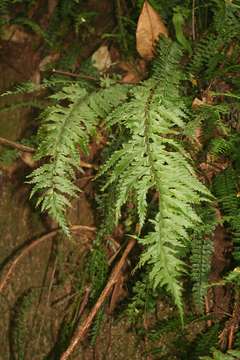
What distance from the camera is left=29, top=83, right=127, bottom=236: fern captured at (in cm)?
139

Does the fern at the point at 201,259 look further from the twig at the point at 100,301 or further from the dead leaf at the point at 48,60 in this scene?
the dead leaf at the point at 48,60

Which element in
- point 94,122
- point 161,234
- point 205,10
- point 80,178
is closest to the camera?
point 161,234

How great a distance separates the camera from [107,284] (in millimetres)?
1956

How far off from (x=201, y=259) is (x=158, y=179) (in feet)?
2.10

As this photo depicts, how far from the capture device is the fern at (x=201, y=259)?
Result: 1679 mm

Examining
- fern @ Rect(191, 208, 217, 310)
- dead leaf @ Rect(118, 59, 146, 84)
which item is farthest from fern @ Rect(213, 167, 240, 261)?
dead leaf @ Rect(118, 59, 146, 84)

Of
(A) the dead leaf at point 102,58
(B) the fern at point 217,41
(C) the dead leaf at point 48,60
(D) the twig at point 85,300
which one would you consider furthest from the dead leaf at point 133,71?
(D) the twig at point 85,300

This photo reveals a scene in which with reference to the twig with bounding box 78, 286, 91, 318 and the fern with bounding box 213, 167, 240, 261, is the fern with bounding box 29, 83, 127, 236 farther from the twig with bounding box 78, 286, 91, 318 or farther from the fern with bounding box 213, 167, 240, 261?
the twig with bounding box 78, 286, 91, 318

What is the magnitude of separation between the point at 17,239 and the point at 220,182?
56.9 inches

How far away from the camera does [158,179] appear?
120cm

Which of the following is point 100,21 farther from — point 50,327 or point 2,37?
point 50,327

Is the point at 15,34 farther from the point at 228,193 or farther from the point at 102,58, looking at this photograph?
the point at 228,193

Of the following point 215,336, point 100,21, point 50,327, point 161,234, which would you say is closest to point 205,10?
point 100,21

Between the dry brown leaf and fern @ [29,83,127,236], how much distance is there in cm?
52
